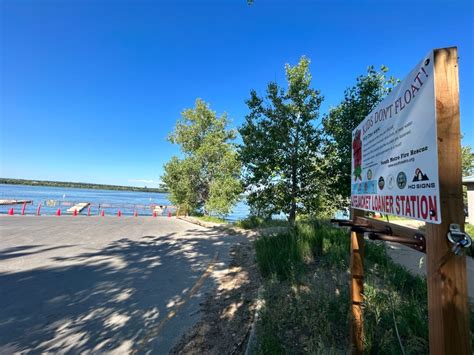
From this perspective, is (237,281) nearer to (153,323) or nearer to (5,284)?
(153,323)

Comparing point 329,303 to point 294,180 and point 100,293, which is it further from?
point 294,180

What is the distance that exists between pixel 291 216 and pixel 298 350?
32.3 feet

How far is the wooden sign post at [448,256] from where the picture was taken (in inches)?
61.5

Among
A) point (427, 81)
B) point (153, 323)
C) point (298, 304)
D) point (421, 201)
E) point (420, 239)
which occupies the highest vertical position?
point (427, 81)

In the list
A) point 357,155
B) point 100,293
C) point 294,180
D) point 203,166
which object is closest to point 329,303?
point 357,155

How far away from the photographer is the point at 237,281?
6.14 m

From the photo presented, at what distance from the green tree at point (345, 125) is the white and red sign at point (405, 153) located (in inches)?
352

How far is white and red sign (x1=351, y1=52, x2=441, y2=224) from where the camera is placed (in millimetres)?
1700

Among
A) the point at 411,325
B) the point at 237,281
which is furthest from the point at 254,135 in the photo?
the point at 411,325

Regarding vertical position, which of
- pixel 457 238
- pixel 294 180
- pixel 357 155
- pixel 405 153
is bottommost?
pixel 457 238

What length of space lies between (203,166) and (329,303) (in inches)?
982

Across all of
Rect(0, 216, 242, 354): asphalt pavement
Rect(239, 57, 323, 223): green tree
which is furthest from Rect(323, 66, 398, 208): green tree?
Rect(0, 216, 242, 354): asphalt pavement

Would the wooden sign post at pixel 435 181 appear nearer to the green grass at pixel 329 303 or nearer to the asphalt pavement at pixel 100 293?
the green grass at pixel 329 303

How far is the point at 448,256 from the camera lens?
1.57m
